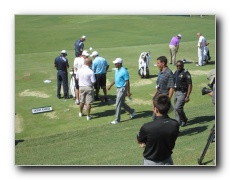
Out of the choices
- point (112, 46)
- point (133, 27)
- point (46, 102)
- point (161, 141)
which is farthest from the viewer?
point (112, 46)

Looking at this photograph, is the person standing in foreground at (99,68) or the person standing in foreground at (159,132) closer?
the person standing in foreground at (159,132)

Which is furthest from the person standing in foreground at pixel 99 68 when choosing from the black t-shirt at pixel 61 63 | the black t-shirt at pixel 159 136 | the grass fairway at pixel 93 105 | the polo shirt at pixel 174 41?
the black t-shirt at pixel 159 136

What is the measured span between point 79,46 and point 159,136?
5415 mm

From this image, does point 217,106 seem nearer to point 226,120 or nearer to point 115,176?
point 226,120

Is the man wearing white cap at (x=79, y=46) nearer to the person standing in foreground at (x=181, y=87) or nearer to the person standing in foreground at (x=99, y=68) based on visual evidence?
the person standing in foreground at (x=99, y=68)

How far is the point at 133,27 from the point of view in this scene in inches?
345

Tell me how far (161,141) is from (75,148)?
2.77 metres

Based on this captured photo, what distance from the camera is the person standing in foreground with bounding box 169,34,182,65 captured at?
34.3 feet

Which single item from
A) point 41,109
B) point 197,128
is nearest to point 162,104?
point 197,128

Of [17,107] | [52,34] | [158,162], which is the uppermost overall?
[52,34]

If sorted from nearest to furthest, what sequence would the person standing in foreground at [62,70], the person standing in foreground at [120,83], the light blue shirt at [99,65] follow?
the person standing in foreground at [120,83]
the person standing in foreground at [62,70]
the light blue shirt at [99,65]

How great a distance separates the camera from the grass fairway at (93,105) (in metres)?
7.43

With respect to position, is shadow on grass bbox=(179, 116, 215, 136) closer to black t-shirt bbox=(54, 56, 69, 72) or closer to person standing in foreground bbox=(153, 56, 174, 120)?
person standing in foreground bbox=(153, 56, 174, 120)
